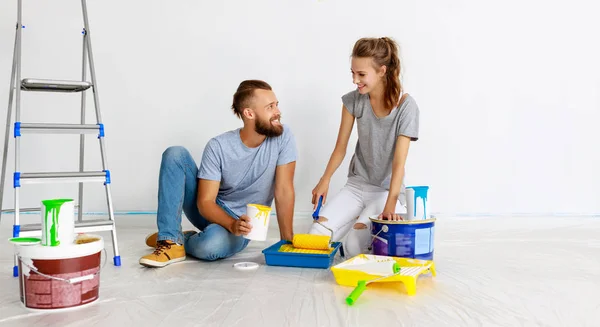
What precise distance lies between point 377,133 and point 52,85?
57.8 inches

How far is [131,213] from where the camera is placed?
11.1ft

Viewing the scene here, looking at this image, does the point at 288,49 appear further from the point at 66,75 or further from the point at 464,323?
the point at 464,323

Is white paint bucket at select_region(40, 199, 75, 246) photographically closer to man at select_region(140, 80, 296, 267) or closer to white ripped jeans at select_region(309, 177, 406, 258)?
man at select_region(140, 80, 296, 267)

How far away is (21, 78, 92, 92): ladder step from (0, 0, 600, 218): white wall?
3.33 feet

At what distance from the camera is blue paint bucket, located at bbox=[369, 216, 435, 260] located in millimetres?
2045

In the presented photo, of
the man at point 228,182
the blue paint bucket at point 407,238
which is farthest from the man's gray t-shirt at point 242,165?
the blue paint bucket at point 407,238

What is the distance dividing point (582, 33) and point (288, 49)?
1940mm

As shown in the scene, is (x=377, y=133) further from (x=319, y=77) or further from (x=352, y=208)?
(x=319, y=77)

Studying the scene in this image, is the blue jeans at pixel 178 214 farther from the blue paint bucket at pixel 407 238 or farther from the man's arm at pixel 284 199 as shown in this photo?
the blue paint bucket at pixel 407 238

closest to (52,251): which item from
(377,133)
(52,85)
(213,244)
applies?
(213,244)

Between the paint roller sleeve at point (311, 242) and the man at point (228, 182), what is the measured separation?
0.37 ft

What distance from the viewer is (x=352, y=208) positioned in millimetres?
2498

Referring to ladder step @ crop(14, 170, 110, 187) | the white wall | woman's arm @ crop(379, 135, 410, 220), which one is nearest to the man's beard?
woman's arm @ crop(379, 135, 410, 220)

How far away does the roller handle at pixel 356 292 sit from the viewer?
156cm
